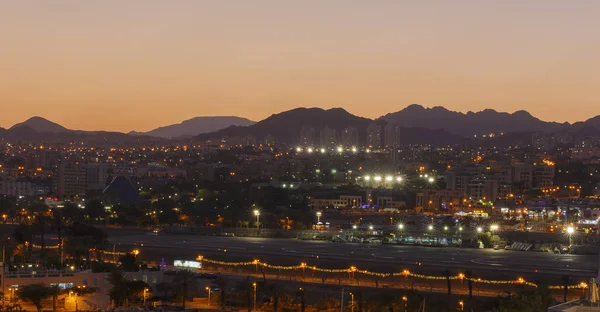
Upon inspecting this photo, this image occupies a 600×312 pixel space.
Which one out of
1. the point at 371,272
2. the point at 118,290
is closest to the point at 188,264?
the point at 371,272

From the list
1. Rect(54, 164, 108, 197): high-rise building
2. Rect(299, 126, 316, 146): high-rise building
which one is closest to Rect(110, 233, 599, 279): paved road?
Rect(54, 164, 108, 197): high-rise building

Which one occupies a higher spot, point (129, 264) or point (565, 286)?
point (129, 264)

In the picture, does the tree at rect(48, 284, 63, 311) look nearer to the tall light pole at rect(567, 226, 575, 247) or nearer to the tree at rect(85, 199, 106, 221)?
the tall light pole at rect(567, 226, 575, 247)

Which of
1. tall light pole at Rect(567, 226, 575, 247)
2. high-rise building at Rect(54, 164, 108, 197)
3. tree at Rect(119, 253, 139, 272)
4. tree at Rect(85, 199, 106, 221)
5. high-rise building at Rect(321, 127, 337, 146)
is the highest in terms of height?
high-rise building at Rect(321, 127, 337, 146)

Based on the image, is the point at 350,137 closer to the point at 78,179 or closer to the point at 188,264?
the point at 78,179

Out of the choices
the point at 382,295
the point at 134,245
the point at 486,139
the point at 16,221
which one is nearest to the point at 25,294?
the point at 382,295

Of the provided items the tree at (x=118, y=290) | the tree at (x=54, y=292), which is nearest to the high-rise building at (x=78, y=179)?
the tree at (x=118, y=290)
